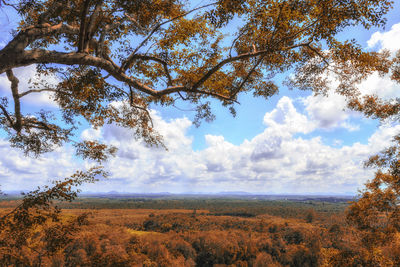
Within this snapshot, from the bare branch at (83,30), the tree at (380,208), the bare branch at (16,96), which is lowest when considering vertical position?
the tree at (380,208)

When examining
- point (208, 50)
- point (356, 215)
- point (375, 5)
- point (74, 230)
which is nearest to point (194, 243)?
point (356, 215)

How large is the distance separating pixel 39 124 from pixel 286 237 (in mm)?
33821

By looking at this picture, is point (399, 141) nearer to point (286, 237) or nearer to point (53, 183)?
point (53, 183)

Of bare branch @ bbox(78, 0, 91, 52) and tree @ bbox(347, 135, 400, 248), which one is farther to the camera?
tree @ bbox(347, 135, 400, 248)

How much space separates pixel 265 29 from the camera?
437 cm

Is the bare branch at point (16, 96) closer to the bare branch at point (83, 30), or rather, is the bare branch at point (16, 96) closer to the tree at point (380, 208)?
the bare branch at point (83, 30)

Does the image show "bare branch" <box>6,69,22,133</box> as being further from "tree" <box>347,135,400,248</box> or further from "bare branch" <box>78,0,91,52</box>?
"tree" <box>347,135,400,248</box>

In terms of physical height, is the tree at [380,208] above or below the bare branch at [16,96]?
below

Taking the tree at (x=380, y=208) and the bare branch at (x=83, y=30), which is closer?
the bare branch at (x=83, y=30)

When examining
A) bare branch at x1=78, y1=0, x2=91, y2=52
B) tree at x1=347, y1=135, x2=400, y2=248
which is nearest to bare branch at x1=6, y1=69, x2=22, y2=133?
bare branch at x1=78, y1=0, x2=91, y2=52

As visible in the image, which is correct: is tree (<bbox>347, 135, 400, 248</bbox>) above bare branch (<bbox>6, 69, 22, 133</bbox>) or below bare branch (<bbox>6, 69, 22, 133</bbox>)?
below

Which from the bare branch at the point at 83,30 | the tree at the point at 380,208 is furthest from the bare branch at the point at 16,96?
the tree at the point at 380,208

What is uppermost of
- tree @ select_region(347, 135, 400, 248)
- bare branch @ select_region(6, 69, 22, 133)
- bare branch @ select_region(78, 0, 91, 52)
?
bare branch @ select_region(78, 0, 91, 52)

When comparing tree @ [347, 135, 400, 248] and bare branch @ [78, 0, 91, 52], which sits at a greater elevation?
bare branch @ [78, 0, 91, 52]
